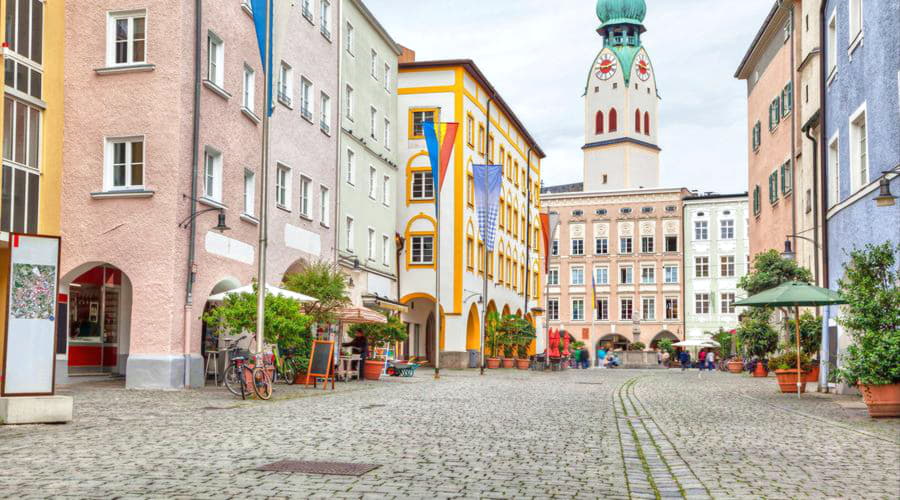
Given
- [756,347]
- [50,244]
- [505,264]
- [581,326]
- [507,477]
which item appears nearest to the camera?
[507,477]

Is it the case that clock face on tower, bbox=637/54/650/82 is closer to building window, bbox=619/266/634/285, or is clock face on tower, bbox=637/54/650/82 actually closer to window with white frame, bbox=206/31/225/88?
building window, bbox=619/266/634/285

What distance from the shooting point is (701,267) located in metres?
89.1

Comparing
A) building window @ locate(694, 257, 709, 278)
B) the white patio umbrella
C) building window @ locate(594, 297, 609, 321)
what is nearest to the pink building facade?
the white patio umbrella

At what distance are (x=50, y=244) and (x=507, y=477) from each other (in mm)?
7865

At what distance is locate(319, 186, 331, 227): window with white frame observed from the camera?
35000 mm

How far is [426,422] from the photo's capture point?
1491cm

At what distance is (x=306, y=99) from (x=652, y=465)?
84.6 ft

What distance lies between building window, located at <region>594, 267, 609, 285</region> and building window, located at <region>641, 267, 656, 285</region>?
10.5 ft

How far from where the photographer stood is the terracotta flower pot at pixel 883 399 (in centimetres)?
1529

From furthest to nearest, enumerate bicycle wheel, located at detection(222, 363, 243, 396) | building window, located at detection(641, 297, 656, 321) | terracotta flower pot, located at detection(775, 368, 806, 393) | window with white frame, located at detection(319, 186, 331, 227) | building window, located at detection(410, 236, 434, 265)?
building window, located at detection(641, 297, 656, 321), building window, located at detection(410, 236, 434, 265), window with white frame, located at detection(319, 186, 331, 227), terracotta flower pot, located at detection(775, 368, 806, 393), bicycle wheel, located at detection(222, 363, 243, 396)

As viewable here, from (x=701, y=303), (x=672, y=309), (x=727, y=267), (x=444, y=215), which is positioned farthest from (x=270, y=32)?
(x=672, y=309)

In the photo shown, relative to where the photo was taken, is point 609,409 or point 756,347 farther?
point 756,347

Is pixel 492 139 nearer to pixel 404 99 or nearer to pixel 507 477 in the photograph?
pixel 404 99

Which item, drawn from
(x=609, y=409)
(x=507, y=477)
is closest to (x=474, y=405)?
(x=609, y=409)
